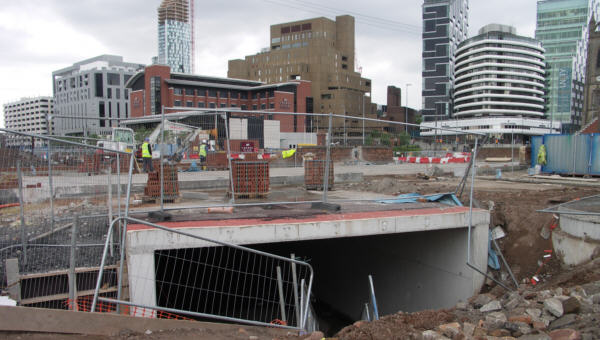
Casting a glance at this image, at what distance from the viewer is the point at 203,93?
82.1 m

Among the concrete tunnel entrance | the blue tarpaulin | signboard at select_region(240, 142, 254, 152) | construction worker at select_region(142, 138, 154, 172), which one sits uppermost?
signboard at select_region(240, 142, 254, 152)

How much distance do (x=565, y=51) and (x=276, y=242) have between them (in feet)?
516

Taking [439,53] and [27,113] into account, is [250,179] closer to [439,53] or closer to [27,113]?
[27,113]

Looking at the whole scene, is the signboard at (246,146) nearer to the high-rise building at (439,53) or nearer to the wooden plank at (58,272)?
the wooden plank at (58,272)

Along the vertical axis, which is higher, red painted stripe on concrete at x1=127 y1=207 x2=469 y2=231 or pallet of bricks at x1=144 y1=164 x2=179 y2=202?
pallet of bricks at x1=144 y1=164 x2=179 y2=202

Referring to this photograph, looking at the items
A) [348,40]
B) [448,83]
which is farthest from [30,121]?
[448,83]

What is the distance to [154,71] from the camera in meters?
77.6

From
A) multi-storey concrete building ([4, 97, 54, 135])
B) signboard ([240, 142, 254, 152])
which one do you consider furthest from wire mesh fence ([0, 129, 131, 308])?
multi-storey concrete building ([4, 97, 54, 135])

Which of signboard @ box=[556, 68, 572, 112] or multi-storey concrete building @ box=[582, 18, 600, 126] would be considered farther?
signboard @ box=[556, 68, 572, 112]

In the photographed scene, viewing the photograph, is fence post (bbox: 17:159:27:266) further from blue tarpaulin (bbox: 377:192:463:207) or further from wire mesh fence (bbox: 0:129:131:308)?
blue tarpaulin (bbox: 377:192:463:207)

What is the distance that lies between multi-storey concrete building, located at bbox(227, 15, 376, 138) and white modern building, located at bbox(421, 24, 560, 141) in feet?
83.5

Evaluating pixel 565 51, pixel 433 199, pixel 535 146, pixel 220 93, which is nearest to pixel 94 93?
pixel 220 93

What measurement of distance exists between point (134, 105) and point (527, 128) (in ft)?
297

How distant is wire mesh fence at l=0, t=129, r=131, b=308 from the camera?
584 centimetres
